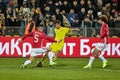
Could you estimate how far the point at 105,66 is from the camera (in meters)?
20.4

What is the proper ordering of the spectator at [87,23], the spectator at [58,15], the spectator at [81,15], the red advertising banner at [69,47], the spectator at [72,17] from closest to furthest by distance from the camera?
the red advertising banner at [69,47] → the spectator at [58,15] → the spectator at [87,23] → the spectator at [72,17] → the spectator at [81,15]

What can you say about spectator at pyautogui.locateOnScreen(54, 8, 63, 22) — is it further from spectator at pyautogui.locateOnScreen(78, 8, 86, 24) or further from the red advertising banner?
the red advertising banner

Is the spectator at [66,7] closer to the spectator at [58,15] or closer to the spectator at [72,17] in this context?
the spectator at [72,17]

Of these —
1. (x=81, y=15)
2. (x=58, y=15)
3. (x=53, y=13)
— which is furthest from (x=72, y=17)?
(x=53, y=13)

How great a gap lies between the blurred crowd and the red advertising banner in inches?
24.9

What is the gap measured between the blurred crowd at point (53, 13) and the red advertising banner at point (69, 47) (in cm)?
63

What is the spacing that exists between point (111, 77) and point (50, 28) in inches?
372

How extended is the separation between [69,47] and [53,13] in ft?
8.59

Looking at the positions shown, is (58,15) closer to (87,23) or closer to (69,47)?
(87,23)

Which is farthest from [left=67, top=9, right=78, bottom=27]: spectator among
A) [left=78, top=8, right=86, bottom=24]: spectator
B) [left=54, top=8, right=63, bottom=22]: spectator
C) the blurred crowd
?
[left=54, top=8, right=63, bottom=22]: spectator

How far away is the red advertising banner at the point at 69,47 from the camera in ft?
82.0

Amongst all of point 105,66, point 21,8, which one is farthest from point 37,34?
point 21,8

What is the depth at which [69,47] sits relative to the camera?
25.5 metres

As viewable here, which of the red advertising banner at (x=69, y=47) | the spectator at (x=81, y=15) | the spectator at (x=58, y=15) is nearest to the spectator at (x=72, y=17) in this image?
the spectator at (x=81, y=15)
